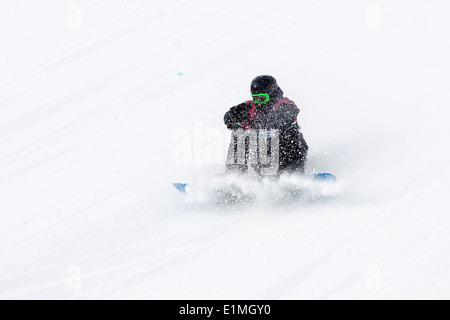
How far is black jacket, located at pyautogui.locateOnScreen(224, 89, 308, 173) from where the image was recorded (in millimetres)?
4043

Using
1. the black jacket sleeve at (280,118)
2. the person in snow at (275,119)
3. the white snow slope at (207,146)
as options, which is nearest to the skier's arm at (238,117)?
the person in snow at (275,119)

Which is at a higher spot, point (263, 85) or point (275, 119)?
point (263, 85)

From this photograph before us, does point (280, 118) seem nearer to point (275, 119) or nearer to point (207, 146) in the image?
point (275, 119)

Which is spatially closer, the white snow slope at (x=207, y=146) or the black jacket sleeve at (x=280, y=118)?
the white snow slope at (x=207, y=146)

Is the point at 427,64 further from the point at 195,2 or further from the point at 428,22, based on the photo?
the point at 195,2

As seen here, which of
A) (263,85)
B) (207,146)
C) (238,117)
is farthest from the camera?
(207,146)

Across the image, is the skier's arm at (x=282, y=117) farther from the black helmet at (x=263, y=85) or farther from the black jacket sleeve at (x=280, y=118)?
the black helmet at (x=263, y=85)

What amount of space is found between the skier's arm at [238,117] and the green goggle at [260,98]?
96 mm

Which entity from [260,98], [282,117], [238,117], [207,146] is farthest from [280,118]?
[207,146]

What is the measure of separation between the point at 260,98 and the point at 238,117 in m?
0.25

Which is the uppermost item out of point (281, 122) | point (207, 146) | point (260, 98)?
point (207, 146)

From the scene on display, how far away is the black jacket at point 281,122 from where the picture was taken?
4.04 m

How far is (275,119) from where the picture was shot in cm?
406

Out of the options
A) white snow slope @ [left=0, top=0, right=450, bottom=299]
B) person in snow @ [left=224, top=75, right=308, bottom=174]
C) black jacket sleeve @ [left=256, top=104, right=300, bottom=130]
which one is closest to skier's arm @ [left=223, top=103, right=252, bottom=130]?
person in snow @ [left=224, top=75, right=308, bottom=174]
